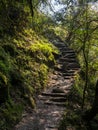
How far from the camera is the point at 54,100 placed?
11.0 meters

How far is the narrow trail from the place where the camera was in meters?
8.47

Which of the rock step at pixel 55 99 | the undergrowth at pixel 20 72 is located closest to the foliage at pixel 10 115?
the undergrowth at pixel 20 72

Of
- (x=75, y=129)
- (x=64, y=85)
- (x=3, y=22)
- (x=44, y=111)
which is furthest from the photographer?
(x=64, y=85)

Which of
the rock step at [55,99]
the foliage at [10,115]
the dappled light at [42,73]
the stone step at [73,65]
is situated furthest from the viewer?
the stone step at [73,65]

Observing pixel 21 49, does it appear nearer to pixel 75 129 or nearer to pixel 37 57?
pixel 37 57

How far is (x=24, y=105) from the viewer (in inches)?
372

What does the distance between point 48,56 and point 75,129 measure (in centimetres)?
676

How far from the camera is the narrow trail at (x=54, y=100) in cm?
847

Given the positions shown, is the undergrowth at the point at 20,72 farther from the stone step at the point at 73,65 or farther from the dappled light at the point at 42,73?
the stone step at the point at 73,65

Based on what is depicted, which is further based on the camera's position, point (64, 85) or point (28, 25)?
point (28, 25)

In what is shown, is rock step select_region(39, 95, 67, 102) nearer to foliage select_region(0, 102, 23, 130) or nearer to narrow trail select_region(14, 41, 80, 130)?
narrow trail select_region(14, 41, 80, 130)

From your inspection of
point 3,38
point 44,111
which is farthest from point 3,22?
point 44,111

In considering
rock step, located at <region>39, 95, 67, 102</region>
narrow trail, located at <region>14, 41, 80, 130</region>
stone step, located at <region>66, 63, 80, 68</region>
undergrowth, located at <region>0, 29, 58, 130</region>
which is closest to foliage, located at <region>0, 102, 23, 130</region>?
undergrowth, located at <region>0, 29, 58, 130</region>

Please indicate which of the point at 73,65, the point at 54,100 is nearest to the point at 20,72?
the point at 54,100
